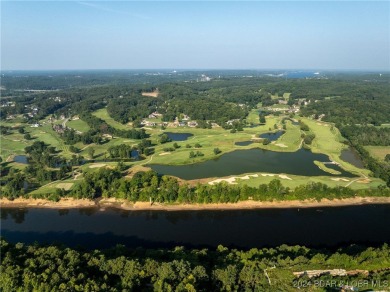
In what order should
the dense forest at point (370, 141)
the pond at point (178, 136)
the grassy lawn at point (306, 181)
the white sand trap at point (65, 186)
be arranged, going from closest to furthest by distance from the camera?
the grassy lawn at point (306, 181) < the white sand trap at point (65, 186) < the dense forest at point (370, 141) < the pond at point (178, 136)

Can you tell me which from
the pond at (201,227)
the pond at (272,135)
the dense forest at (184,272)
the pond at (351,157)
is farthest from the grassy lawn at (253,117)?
the dense forest at (184,272)

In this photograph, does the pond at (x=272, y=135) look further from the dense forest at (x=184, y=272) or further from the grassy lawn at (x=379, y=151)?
the dense forest at (x=184, y=272)

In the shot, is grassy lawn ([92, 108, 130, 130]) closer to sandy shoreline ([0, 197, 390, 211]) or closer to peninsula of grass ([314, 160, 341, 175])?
sandy shoreline ([0, 197, 390, 211])

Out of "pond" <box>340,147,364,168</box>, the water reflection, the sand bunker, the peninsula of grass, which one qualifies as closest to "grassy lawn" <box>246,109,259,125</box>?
"pond" <box>340,147,364,168</box>

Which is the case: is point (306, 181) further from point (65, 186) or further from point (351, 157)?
point (65, 186)

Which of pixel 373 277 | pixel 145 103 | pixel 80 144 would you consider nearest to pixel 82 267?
pixel 373 277
